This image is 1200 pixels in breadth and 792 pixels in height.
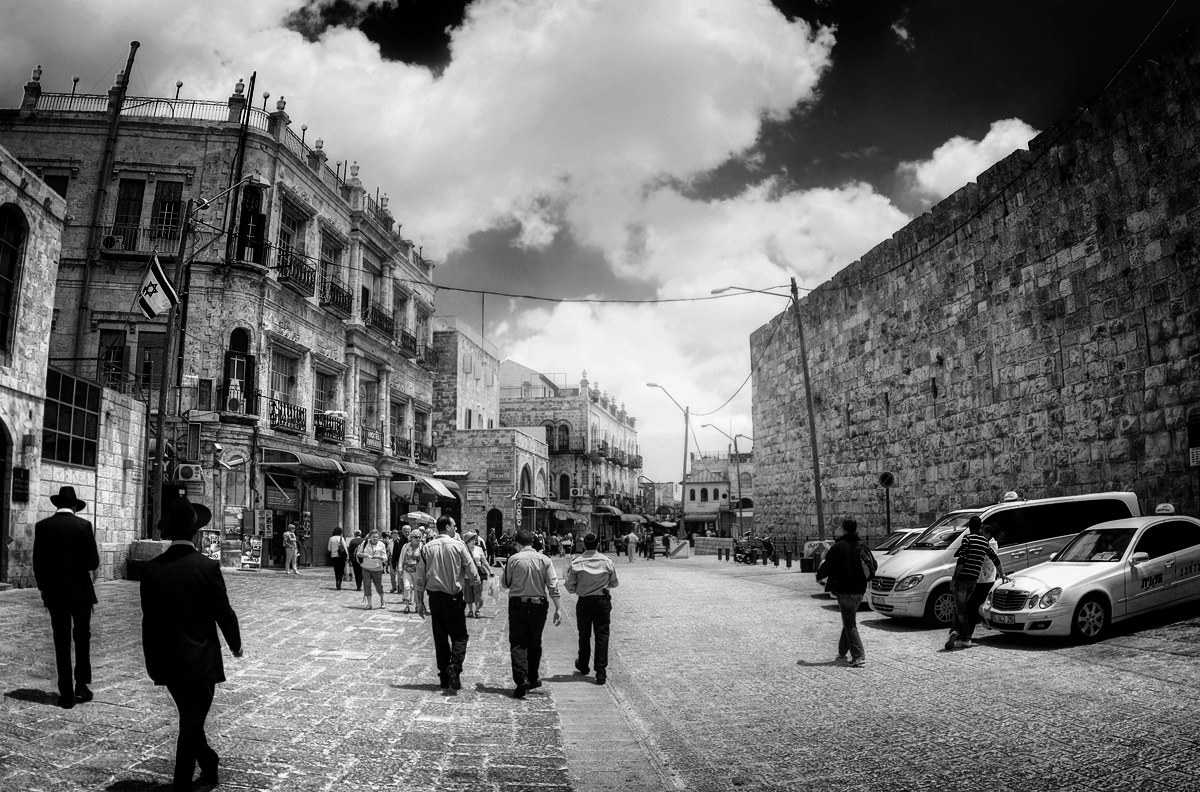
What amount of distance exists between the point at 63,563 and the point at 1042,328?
16714 millimetres

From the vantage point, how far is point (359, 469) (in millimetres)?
28922

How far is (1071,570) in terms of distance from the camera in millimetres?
10359

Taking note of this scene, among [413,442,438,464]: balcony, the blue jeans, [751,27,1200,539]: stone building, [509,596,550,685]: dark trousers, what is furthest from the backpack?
[413,442,438,464]: balcony

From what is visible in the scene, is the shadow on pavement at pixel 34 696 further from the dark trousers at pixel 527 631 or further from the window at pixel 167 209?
the window at pixel 167 209

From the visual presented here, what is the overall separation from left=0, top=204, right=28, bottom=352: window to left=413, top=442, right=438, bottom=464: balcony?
69.3 feet

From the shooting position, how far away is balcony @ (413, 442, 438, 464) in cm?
3625

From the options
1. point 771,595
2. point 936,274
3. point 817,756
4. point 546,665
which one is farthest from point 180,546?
point 936,274

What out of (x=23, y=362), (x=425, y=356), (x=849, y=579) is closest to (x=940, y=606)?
(x=849, y=579)

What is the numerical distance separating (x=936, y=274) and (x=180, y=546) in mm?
19785

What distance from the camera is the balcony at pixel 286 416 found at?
25.4 m

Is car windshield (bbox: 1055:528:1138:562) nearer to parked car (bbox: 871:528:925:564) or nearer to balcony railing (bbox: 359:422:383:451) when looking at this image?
parked car (bbox: 871:528:925:564)

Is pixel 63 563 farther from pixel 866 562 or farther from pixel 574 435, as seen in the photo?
pixel 574 435

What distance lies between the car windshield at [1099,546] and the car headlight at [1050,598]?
109 cm

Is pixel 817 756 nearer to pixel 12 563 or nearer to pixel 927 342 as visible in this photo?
pixel 12 563
